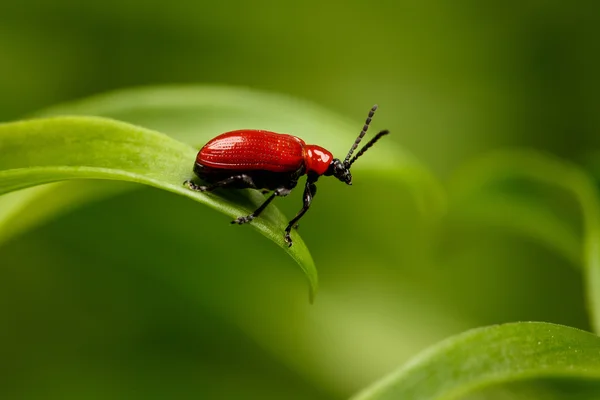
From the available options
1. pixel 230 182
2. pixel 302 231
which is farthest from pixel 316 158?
pixel 302 231

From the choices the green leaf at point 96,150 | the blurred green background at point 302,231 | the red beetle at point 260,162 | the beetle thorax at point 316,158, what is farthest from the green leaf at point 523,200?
the green leaf at point 96,150

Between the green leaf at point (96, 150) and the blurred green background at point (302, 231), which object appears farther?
the blurred green background at point (302, 231)

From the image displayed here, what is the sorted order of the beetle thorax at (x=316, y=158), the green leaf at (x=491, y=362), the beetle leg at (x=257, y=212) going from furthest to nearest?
1. the beetle thorax at (x=316, y=158)
2. the beetle leg at (x=257, y=212)
3. the green leaf at (x=491, y=362)

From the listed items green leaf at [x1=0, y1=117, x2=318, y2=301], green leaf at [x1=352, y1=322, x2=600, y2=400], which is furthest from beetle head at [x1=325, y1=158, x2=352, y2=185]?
green leaf at [x1=352, y1=322, x2=600, y2=400]

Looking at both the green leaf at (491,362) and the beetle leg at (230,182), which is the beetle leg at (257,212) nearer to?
the beetle leg at (230,182)

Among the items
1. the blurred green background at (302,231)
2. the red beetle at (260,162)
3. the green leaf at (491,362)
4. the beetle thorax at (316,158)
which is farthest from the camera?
the blurred green background at (302,231)

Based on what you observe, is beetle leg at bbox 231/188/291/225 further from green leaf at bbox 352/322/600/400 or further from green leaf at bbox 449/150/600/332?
green leaf at bbox 449/150/600/332

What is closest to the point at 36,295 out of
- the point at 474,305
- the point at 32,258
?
the point at 32,258
